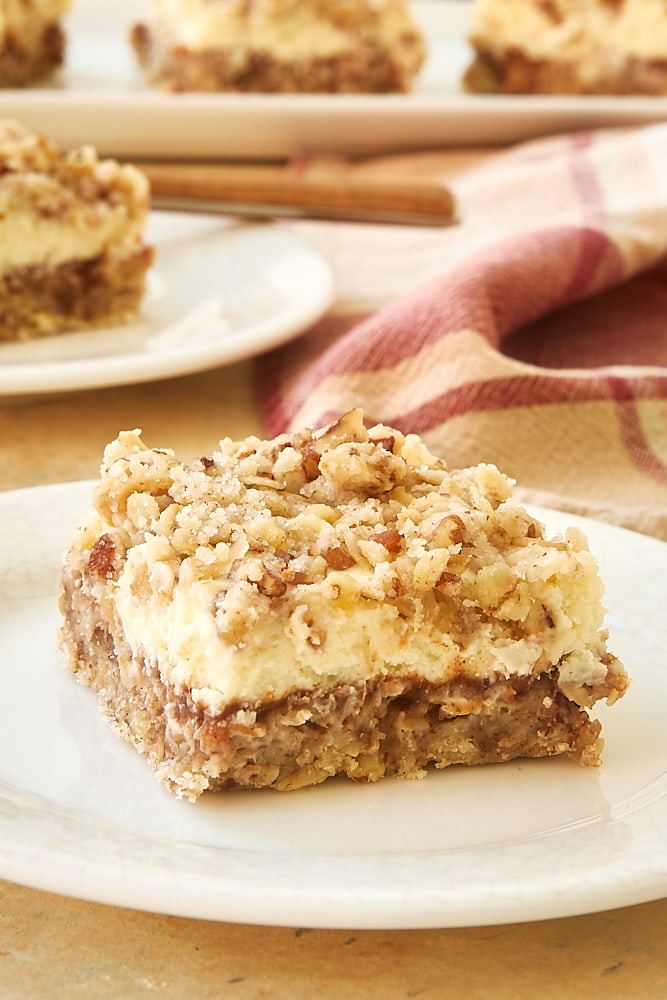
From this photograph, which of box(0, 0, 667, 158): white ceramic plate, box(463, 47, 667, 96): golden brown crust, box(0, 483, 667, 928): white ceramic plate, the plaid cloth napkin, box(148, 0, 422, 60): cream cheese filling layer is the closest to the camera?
box(0, 483, 667, 928): white ceramic plate

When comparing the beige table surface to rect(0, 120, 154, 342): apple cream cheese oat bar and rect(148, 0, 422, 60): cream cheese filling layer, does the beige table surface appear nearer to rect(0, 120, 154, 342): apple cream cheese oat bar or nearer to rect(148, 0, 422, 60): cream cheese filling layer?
rect(0, 120, 154, 342): apple cream cheese oat bar

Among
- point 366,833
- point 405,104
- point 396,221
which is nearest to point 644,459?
point 396,221

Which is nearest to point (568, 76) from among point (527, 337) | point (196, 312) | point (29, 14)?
point (29, 14)

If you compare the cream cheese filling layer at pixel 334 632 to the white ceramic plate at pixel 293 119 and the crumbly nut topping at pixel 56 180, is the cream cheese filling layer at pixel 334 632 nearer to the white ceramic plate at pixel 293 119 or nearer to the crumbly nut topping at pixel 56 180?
the crumbly nut topping at pixel 56 180

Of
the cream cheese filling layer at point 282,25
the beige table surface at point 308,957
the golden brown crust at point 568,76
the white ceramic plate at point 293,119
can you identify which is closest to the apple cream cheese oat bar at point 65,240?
the white ceramic plate at point 293,119

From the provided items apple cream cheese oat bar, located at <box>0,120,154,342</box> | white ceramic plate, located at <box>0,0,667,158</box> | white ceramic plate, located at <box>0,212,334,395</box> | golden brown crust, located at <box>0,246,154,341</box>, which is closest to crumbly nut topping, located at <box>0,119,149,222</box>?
apple cream cheese oat bar, located at <box>0,120,154,342</box>

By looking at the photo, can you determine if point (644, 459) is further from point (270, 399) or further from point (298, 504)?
point (298, 504)

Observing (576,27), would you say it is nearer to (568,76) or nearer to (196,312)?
(568,76)

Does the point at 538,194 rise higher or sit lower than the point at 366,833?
A: lower
